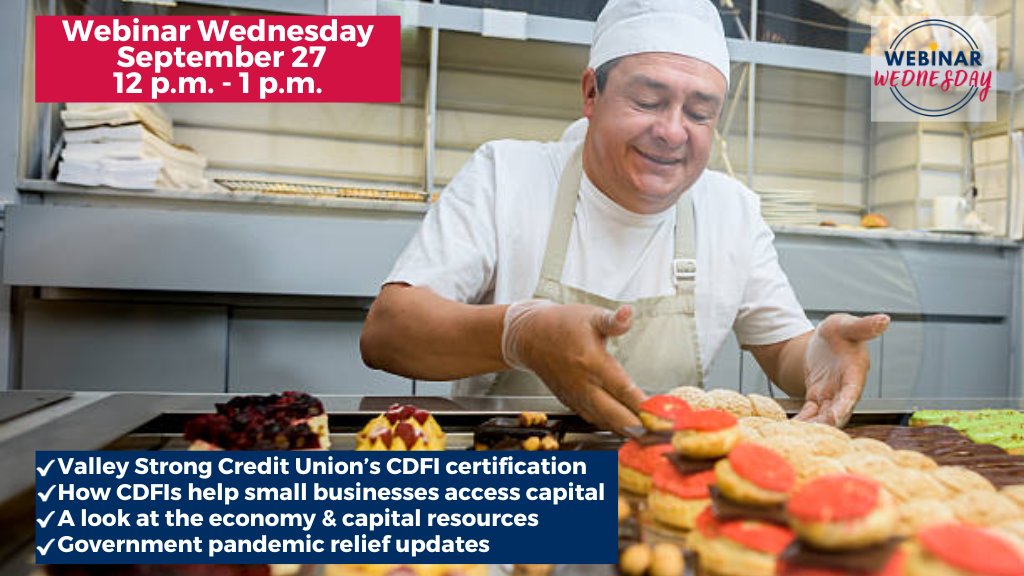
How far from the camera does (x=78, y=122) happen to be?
96.6 inches

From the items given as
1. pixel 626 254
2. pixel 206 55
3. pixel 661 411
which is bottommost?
pixel 661 411

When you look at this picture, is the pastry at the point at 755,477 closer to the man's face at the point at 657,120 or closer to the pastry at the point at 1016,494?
the pastry at the point at 1016,494

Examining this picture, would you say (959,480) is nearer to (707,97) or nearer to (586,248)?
(707,97)

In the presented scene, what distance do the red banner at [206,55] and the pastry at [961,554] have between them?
7.88 ft

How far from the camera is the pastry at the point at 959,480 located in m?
0.59

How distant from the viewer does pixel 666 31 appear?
48.8 inches

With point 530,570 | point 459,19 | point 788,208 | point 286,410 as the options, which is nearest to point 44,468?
point 286,410

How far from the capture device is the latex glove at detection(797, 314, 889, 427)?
105 centimetres

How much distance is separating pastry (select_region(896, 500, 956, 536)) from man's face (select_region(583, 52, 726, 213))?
0.84 metres

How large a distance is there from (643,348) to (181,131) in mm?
2559

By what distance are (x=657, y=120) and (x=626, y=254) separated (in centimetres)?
34

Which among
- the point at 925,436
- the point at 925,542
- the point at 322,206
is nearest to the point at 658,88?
the point at 925,436

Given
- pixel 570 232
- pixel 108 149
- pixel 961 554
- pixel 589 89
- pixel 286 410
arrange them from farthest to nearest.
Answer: pixel 108 149 → pixel 570 232 → pixel 589 89 → pixel 286 410 → pixel 961 554

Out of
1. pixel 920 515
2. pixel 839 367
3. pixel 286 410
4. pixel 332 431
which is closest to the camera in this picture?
pixel 920 515
